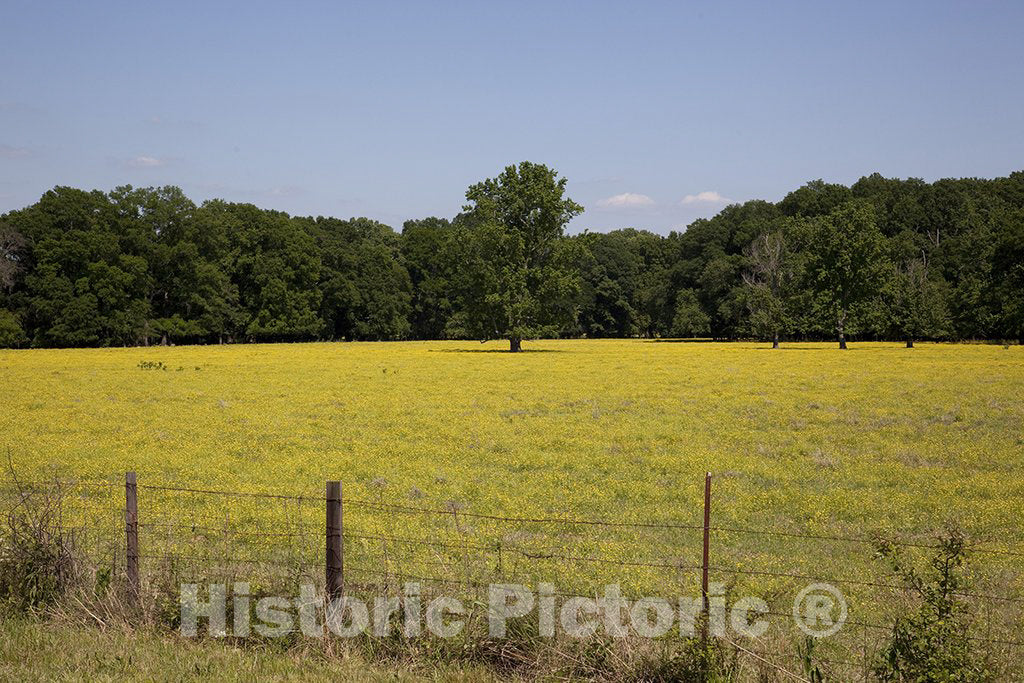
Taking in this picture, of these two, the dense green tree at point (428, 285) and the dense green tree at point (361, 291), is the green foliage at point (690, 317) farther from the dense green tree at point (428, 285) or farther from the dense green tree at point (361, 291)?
the dense green tree at point (361, 291)

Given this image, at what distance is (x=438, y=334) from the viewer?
139375mm

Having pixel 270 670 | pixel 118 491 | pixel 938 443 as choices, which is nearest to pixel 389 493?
pixel 118 491

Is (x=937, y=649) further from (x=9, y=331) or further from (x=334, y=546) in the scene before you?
(x=9, y=331)

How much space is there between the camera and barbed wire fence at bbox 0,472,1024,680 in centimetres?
780

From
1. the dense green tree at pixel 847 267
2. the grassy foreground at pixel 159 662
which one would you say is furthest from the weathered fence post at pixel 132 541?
the dense green tree at pixel 847 267

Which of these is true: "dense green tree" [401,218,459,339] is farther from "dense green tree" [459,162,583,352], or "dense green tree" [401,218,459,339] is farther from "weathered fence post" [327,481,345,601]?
"weathered fence post" [327,481,345,601]

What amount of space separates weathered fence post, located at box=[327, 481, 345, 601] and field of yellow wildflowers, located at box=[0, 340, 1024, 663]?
1.90 feet

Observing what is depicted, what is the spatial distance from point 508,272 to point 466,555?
69501 millimetres

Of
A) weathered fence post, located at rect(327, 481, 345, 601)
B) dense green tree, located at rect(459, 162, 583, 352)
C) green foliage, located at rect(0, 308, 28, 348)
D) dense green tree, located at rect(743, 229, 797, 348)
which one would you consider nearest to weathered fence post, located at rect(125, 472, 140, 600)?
weathered fence post, located at rect(327, 481, 345, 601)

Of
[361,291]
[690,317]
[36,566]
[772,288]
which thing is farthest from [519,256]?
[36,566]

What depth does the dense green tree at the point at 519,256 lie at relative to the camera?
75812 millimetres

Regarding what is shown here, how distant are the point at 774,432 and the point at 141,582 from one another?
19.8 metres

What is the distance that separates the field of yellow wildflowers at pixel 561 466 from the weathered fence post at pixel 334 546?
580mm

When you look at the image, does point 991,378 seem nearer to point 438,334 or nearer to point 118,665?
point 118,665
